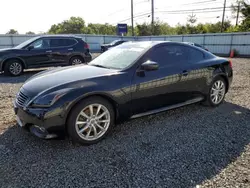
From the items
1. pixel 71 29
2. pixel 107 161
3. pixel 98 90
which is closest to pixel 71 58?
pixel 98 90

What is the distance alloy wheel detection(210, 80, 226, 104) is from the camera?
14.9 ft

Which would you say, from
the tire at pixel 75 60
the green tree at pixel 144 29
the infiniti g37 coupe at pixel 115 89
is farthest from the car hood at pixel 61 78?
the green tree at pixel 144 29

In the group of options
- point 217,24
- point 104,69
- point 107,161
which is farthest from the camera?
point 217,24

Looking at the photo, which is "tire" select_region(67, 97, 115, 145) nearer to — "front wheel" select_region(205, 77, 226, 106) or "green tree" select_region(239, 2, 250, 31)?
"front wheel" select_region(205, 77, 226, 106)

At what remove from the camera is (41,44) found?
8672 mm

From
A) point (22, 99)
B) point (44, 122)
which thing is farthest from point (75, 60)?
point (44, 122)

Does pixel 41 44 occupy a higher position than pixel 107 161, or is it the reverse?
pixel 41 44

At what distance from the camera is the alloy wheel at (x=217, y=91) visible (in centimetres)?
454

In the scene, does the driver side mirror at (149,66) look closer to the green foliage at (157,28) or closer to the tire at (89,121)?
A: the tire at (89,121)

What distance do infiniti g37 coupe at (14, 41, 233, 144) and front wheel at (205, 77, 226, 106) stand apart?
24mm

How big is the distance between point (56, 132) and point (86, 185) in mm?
899

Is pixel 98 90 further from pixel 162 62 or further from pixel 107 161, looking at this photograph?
pixel 162 62

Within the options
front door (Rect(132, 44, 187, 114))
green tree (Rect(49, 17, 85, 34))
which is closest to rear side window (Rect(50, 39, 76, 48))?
front door (Rect(132, 44, 187, 114))

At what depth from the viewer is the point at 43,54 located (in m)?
8.61
